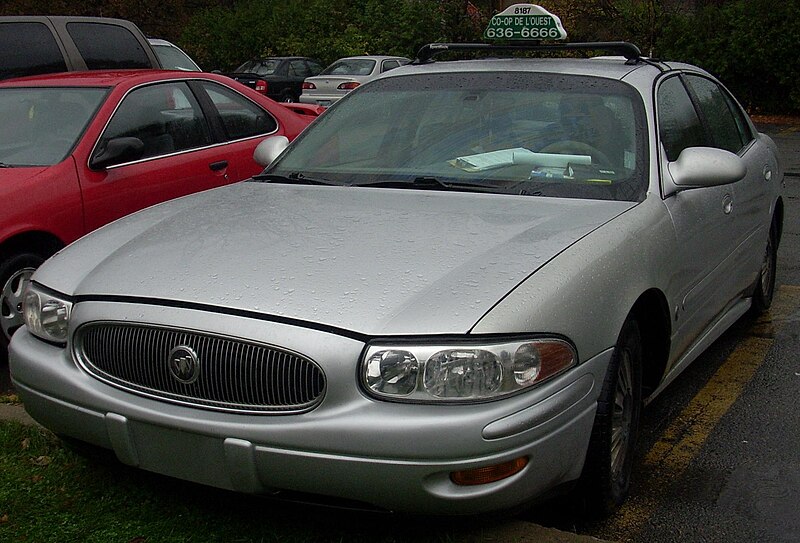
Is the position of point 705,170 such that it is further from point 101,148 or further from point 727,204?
point 101,148

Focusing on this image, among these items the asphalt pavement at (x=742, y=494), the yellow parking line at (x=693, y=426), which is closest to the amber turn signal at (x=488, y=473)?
the asphalt pavement at (x=742, y=494)

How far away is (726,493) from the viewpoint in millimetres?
3643

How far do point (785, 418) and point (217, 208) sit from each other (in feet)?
8.53

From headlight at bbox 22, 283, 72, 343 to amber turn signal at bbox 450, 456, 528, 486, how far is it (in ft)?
4.57

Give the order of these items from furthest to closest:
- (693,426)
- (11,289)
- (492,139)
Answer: (11,289) → (693,426) → (492,139)

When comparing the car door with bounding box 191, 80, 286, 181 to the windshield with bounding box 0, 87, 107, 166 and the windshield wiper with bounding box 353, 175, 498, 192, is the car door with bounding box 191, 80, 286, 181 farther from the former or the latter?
the windshield wiper with bounding box 353, 175, 498, 192

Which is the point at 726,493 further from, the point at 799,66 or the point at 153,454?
the point at 799,66

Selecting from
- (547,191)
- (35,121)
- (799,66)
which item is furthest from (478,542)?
(799,66)

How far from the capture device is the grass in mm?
3088

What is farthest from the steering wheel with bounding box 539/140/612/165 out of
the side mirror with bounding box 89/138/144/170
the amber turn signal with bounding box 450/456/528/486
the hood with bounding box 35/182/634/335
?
the side mirror with bounding box 89/138/144/170

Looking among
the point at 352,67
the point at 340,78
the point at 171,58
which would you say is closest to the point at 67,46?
the point at 171,58

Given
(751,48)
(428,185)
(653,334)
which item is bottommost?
(751,48)

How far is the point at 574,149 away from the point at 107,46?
5267mm

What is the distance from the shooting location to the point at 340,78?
20750mm
